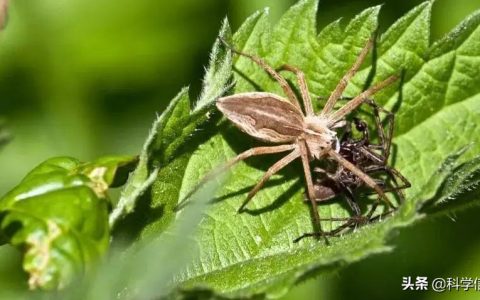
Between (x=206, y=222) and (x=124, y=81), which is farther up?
(x=124, y=81)

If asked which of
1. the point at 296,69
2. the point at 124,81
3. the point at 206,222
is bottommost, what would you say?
the point at 206,222

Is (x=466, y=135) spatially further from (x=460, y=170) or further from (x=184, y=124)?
(x=184, y=124)

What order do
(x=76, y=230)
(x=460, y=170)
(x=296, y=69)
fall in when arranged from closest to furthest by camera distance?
(x=76, y=230) → (x=460, y=170) → (x=296, y=69)

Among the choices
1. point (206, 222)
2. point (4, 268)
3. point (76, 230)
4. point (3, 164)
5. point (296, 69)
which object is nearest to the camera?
point (76, 230)

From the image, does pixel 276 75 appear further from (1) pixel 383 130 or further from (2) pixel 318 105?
(1) pixel 383 130

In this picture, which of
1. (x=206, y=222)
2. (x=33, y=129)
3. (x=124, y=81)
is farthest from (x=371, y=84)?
(x=33, y=129)

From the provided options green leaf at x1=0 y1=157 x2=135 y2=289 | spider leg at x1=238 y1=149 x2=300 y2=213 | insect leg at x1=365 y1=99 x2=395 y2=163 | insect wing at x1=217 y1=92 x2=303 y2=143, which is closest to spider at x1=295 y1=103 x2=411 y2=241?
insect leg at x1=365 y1=99 x2=395 y2=163

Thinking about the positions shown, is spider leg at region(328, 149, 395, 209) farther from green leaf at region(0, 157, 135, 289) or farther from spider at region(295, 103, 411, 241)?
green leaf at region(0, 157, 135, 289)

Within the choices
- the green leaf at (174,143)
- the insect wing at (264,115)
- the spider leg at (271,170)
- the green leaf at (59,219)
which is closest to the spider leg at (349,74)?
the insect wing at (264,115)
